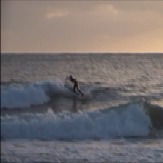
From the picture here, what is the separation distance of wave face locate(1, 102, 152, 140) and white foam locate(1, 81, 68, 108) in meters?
1.67

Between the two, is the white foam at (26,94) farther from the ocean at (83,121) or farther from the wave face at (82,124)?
the wave face at (82,124)

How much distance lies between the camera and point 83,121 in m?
14.1

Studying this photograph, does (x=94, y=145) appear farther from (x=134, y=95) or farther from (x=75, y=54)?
(x=75, y=54)

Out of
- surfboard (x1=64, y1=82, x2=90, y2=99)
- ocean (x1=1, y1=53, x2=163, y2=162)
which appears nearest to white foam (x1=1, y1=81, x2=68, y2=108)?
ocean (x1=1, y1=53, x2=163, y2=162)

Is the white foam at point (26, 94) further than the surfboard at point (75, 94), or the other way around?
the surfboard at point (75, 94)

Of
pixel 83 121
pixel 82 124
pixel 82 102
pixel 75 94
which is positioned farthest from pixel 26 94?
pixel 82 124

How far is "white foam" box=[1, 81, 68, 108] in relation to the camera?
16562mm

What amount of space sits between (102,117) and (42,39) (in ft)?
33.8

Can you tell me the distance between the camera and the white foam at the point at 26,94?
54.3 ft

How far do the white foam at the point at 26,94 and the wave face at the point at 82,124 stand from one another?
5.49 feet

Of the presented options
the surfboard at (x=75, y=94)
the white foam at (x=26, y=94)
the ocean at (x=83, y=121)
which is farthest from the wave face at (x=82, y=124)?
the surfboard at (x=75, y=94)

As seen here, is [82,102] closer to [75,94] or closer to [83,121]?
[75,94]

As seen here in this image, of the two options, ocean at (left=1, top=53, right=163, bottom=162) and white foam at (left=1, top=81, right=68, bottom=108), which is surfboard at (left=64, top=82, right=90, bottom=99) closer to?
ocean at (left=1, top=53, right=163, bottom=162)

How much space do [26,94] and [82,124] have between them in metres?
6.09
